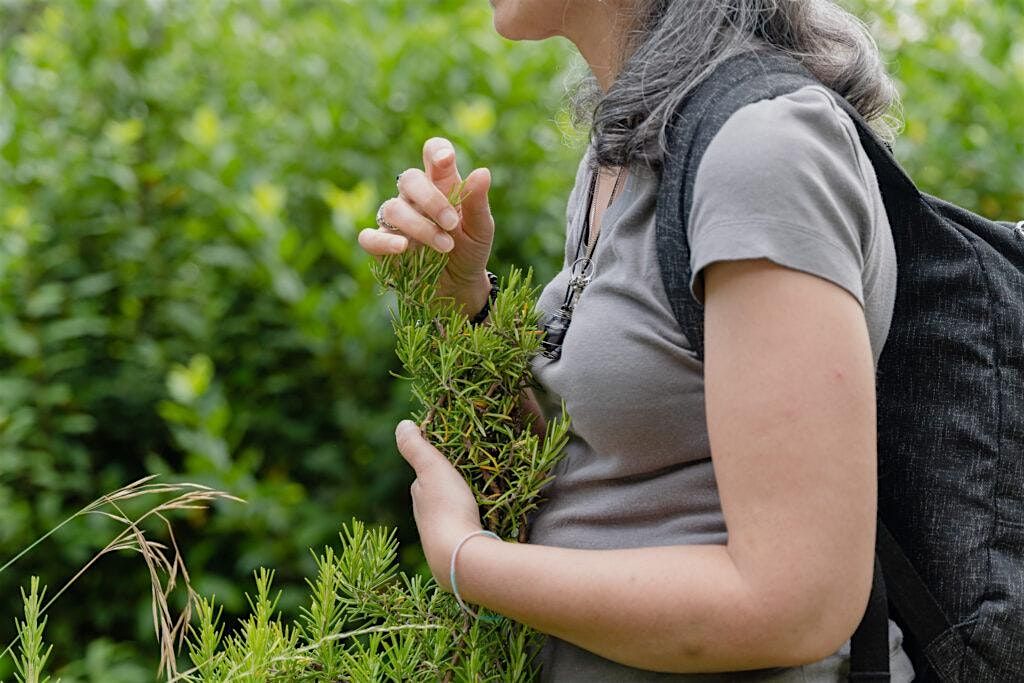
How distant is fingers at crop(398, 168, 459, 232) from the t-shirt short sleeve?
1.39ft

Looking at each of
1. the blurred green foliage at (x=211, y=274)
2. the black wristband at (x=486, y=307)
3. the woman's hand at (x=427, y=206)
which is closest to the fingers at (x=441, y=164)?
the woman's hand at (x=427, y=206)

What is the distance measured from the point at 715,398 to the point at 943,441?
0.36 meters

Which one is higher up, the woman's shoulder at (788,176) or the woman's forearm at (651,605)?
the woman's shoulder at (788,176)

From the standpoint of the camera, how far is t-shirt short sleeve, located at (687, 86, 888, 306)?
107 cm

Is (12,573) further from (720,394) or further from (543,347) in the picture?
(720,394)

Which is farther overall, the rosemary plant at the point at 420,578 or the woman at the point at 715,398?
the rosemary plant at the point at 420,578

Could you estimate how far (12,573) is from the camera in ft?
9.66

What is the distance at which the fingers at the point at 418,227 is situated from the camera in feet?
4.83

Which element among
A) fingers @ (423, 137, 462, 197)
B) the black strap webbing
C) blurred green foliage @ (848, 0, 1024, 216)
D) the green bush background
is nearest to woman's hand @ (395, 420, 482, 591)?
fingers @ (423, 137, 462, 197)

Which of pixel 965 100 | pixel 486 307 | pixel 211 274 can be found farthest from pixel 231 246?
pixel 965 100

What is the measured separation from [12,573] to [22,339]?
0.62 metres

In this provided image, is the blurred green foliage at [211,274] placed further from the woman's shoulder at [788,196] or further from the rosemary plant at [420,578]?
the woman's shoulder at [788,196]

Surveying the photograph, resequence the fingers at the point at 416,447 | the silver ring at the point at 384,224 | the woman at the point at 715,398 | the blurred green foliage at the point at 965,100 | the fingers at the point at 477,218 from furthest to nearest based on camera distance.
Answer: the blurred green foliage at the point at 965,100
the fingers at the point at 477,218
the silver ring at the point at 384,224
the fingers at the point at 416,447
the woman at the point at 715,398

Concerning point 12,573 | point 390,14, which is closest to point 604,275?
point 12,573
